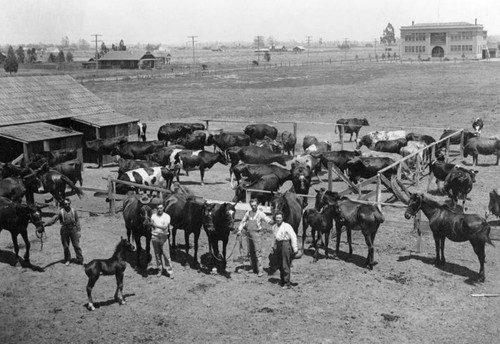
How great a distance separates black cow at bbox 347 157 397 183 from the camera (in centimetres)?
1869

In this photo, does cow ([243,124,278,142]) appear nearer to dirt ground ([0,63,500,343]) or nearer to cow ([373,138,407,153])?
cow ([373,138,407,153])

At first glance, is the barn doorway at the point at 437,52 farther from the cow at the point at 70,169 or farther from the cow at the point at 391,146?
the cow at the point at 70,169

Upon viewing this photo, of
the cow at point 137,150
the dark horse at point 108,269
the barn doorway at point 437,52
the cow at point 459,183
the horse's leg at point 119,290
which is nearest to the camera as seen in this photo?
the dark horse at point 108,269

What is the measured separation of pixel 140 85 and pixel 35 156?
43677 mm

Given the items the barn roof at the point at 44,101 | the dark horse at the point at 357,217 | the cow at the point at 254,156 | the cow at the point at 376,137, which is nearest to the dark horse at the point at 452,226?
the dark horse at the point at 357,217

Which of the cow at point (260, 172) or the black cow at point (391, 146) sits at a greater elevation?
the black cow at point (391, 146)

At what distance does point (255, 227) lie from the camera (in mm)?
11609

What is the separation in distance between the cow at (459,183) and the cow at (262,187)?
4943 mm

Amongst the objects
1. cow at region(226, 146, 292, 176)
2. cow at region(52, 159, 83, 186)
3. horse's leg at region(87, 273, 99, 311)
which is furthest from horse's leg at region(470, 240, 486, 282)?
cow at region(52, 159, 83, 186)

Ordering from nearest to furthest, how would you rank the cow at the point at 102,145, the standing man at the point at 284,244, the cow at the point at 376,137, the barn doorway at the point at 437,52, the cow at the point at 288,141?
the standing man at the point at 284,244, the cow at the point at 102,145, the cow at the point at 376,137, the cow at the point at 288,141, the barn doorway at the point at 437,52

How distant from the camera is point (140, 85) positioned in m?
62.9

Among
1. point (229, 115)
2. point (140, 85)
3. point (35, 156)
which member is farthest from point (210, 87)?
point (35, 156)

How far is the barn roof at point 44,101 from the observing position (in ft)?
80.1

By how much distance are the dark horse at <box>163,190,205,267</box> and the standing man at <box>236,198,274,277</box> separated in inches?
38.0
